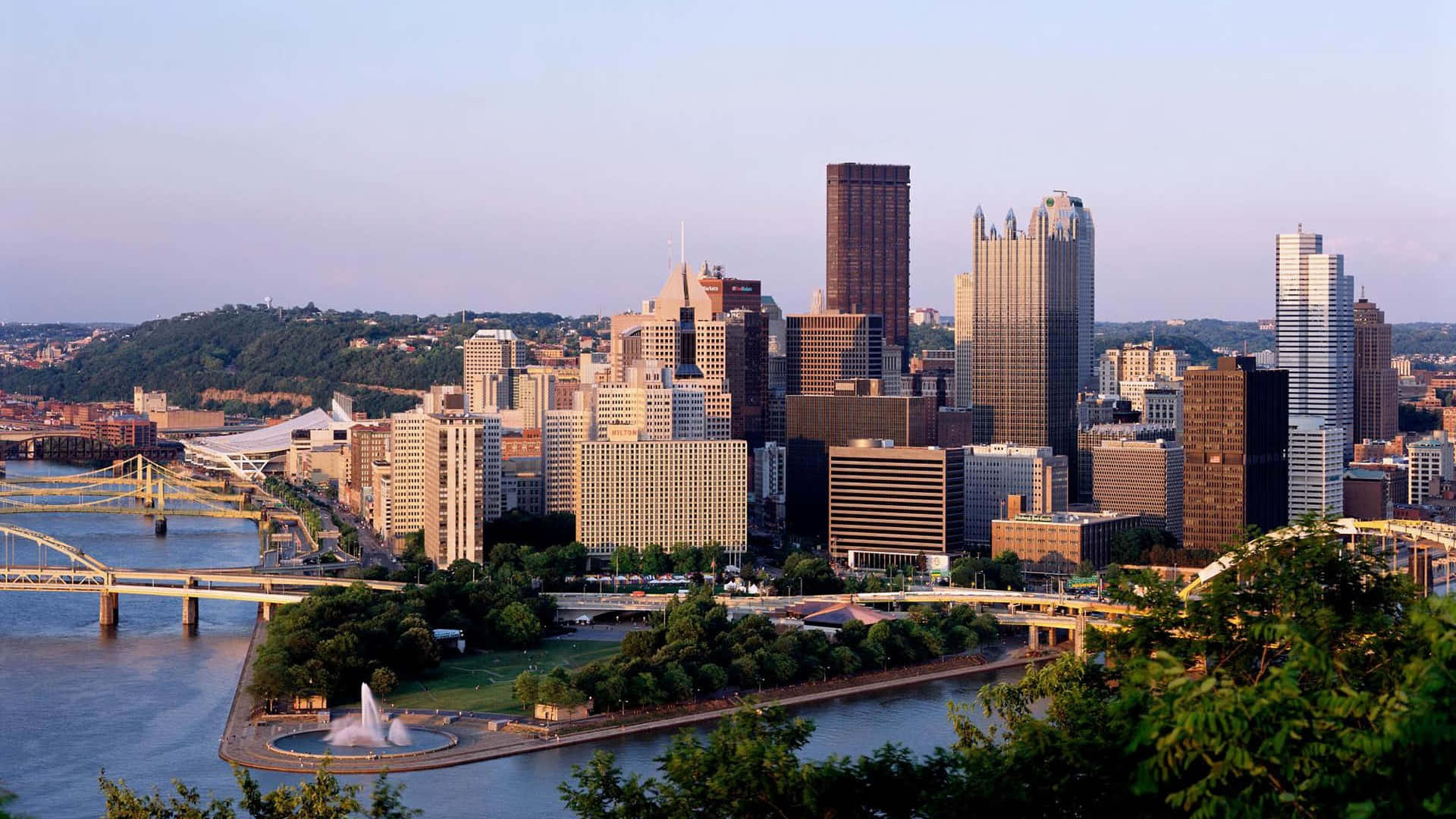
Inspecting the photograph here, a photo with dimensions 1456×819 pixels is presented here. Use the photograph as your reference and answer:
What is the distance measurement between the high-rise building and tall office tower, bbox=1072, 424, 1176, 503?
480mm

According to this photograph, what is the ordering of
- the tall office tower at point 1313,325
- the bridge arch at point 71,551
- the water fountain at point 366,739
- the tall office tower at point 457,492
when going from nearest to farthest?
the water fountain at point 366,739 < the bridge arch at point 71,551 < the tall office tower at point 457,492 < the tall office tower at point 1313,325

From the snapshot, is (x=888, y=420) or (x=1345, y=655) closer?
(x=1345, y=655)

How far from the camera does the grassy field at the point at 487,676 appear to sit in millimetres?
25969

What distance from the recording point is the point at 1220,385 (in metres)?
43.7

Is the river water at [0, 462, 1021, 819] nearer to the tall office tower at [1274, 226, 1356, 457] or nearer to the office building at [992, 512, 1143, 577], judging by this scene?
the office building at [992, 512, 1143, 577]

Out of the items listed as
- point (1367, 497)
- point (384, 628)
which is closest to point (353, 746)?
point (384, 628)

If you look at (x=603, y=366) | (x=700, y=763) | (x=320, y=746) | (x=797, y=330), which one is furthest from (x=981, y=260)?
(x=700, y=763)

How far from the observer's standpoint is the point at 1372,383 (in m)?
70.9

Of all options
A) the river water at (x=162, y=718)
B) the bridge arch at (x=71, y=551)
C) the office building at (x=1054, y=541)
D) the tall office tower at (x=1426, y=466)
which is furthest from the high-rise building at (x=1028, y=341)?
the bridge arch at (x=71, y=551)

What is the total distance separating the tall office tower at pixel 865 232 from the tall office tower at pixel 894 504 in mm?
36717

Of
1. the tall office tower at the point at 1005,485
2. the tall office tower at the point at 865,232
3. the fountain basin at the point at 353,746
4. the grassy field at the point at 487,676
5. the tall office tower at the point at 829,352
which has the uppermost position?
the tall office tower at the point at 865,232

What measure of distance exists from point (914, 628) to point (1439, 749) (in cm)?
2432

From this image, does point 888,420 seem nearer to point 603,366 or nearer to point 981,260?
point 981,260

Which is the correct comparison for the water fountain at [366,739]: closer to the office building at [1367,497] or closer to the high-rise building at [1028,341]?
the office building at [1367,497]
